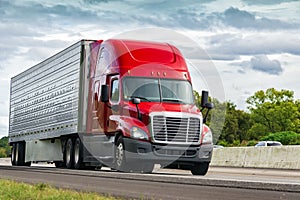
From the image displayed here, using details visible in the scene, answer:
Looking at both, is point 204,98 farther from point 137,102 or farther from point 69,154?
point 69,154

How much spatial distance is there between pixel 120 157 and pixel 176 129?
1.95 metres

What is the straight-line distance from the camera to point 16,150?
41469 mm

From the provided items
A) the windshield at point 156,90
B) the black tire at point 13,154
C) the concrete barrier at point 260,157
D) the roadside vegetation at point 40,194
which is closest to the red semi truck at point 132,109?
the windshield at point 156,90

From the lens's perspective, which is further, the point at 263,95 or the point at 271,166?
the point at 263,95

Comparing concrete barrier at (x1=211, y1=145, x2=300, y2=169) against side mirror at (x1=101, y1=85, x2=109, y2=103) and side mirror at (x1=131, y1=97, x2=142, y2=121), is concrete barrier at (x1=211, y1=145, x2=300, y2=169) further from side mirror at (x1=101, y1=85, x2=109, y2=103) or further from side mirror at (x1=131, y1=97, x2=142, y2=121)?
side mirror at (x1=131, y1=97, x2=142, y2=121)

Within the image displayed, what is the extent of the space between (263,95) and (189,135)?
342ft

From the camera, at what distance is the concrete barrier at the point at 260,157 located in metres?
33.4

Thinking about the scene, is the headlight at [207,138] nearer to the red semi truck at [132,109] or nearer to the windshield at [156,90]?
the red semi truck at [132,109]

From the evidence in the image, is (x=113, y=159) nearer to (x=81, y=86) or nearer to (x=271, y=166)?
(x=81, y=86)

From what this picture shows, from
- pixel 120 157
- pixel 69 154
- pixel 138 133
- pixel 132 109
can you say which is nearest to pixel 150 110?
pixel 132 109

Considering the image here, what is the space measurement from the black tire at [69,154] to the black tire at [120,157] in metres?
5.30

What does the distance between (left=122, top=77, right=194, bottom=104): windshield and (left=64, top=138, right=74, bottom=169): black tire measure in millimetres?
6021

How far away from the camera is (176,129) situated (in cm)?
2483

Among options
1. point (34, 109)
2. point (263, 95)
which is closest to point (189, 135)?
point (34, 109)
